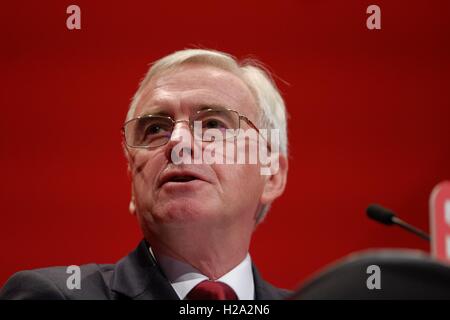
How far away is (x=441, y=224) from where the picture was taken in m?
0.84

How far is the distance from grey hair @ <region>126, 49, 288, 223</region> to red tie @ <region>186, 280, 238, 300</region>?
0.33 meters

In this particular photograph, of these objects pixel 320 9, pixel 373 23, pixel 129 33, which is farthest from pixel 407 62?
pixel 129 33

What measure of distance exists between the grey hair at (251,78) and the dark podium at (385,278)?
3.28 feet

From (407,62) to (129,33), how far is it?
2.90ft

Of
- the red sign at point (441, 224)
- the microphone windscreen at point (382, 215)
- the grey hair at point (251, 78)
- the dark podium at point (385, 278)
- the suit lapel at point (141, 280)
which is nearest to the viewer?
the dark podium at point (385, 278)

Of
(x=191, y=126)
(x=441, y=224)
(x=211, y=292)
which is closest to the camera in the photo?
(x=441, y=224)

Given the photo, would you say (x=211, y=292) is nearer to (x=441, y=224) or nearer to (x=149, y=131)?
(x=149, y=131)

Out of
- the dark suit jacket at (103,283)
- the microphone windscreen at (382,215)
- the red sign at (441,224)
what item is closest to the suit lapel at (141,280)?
the dark suit jacket at (103,283)

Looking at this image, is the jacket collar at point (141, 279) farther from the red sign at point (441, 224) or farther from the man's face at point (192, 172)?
the red sign at point (441, 224)

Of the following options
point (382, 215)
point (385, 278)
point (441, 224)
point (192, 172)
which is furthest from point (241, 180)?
point (385, 278)

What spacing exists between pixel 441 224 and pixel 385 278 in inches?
13.1

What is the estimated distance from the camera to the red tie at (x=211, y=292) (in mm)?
1262

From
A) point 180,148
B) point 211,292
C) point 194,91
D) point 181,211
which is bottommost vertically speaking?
point 211,292

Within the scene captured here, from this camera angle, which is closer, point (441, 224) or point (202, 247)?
point (441, 224)
